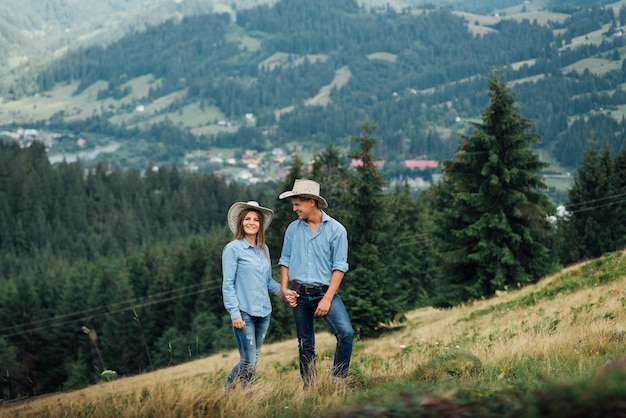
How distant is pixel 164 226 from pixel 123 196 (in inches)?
588

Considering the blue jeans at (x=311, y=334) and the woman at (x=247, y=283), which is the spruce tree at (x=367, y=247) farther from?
the woman at (x=247, y=283)

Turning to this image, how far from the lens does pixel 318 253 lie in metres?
8.02

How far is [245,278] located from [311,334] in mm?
1007

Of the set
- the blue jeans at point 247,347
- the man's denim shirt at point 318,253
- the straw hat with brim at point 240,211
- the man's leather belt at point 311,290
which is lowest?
the blue jeans at point 247,347

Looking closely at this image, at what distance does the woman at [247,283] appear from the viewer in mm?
7793

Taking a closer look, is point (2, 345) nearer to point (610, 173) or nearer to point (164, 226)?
point (610, 173)

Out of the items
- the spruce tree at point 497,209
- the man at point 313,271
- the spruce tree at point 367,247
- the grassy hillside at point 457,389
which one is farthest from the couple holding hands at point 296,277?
the spruce tree at point 497,209

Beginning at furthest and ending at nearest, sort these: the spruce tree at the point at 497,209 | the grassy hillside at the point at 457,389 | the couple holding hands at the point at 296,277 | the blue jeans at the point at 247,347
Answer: the spruce tree at the point at 497,209, the couple holding hands at the point at 296,277, the blue jeans at the point at 247,347, the grassy hillside at the point at 457,389

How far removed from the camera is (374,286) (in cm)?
2733

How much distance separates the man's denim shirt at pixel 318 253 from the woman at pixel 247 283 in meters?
0.30

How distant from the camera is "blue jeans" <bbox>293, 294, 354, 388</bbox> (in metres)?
7.82

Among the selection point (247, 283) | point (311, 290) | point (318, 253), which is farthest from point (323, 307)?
point (247, 283)

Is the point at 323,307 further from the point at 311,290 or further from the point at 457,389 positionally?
the point at 457,389

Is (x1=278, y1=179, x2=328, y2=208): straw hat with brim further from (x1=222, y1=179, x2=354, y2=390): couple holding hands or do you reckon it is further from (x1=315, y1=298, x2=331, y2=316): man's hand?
(x1=315, y1=298, x2=331, y2=316): man's hand
